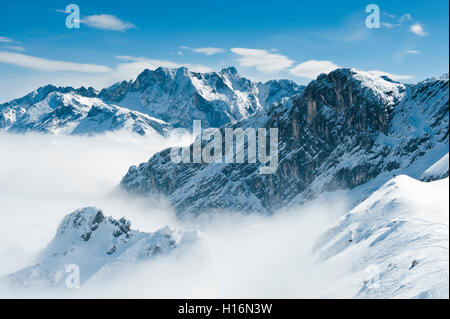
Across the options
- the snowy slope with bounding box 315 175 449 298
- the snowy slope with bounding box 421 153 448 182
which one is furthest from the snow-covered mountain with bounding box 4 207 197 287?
the snowy slope with bounding box 315 175 449 298

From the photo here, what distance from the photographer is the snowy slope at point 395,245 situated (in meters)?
49.4

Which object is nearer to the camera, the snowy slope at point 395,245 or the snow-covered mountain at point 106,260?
the snowy slope at point 395,245

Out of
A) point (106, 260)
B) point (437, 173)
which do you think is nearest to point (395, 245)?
point (437, 173)

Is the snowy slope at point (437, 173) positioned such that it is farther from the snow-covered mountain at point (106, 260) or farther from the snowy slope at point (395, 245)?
the snow-covered mountain at point (106, 260)

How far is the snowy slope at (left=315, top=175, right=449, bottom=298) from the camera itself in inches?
1945

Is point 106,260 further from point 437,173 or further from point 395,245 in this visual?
point 395,245

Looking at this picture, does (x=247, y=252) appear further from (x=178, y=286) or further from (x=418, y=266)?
(x=418, y=266)

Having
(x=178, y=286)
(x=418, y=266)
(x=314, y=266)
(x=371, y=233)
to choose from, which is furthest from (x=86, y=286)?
(x=418, y=266)

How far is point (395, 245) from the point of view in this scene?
63.5 meters

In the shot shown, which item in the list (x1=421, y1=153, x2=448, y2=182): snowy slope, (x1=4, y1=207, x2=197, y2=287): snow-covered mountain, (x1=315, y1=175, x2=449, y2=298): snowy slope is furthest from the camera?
(x1=4, y1=207, x2=197, y2=287): snow-covered mountain

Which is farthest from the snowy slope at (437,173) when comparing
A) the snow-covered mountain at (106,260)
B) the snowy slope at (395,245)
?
the snow-covered mountain at (106,260)

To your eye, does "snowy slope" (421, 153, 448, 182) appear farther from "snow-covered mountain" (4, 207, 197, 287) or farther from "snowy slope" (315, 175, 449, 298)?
"snow-covered mountain" (4, 207, 197, 287)

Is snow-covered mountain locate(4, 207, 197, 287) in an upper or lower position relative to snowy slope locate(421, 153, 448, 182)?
lower

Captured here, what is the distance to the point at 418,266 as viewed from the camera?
51.6m
